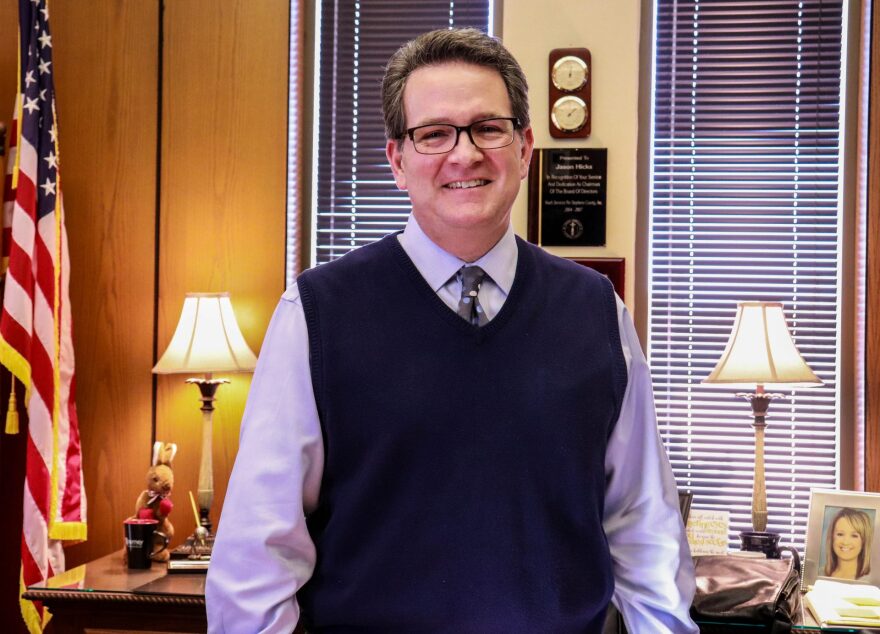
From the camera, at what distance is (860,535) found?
256cm

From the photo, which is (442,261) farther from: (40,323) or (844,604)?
(40,323)

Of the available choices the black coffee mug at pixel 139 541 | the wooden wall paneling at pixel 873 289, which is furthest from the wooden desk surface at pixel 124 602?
the wooden wall paneling at pixel 873 289

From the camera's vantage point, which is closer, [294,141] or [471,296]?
A: [471,296]

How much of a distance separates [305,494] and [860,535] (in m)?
1.85

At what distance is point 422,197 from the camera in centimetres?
143

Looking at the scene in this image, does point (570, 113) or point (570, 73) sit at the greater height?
point (570, 73)

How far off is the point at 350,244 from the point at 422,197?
5.96 ft

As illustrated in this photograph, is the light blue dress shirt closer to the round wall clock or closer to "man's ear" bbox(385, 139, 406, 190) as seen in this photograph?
"man's ear" bbox(385, 139, 406, 190)

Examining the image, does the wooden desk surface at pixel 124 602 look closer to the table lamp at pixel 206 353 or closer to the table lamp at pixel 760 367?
the table lamp at pixel 206 353

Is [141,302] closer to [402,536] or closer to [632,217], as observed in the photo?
[632,217]

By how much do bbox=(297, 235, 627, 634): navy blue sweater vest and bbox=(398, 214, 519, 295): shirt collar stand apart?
1.5 inches

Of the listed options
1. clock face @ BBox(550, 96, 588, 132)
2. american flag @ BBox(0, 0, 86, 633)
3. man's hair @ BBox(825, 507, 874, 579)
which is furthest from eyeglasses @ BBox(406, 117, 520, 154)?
american flag @ BBox(0, 0, 86, 633)

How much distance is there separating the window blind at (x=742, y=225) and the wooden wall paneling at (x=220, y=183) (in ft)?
4.26

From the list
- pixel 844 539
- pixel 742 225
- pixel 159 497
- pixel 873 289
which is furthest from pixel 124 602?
pixel 873 289
